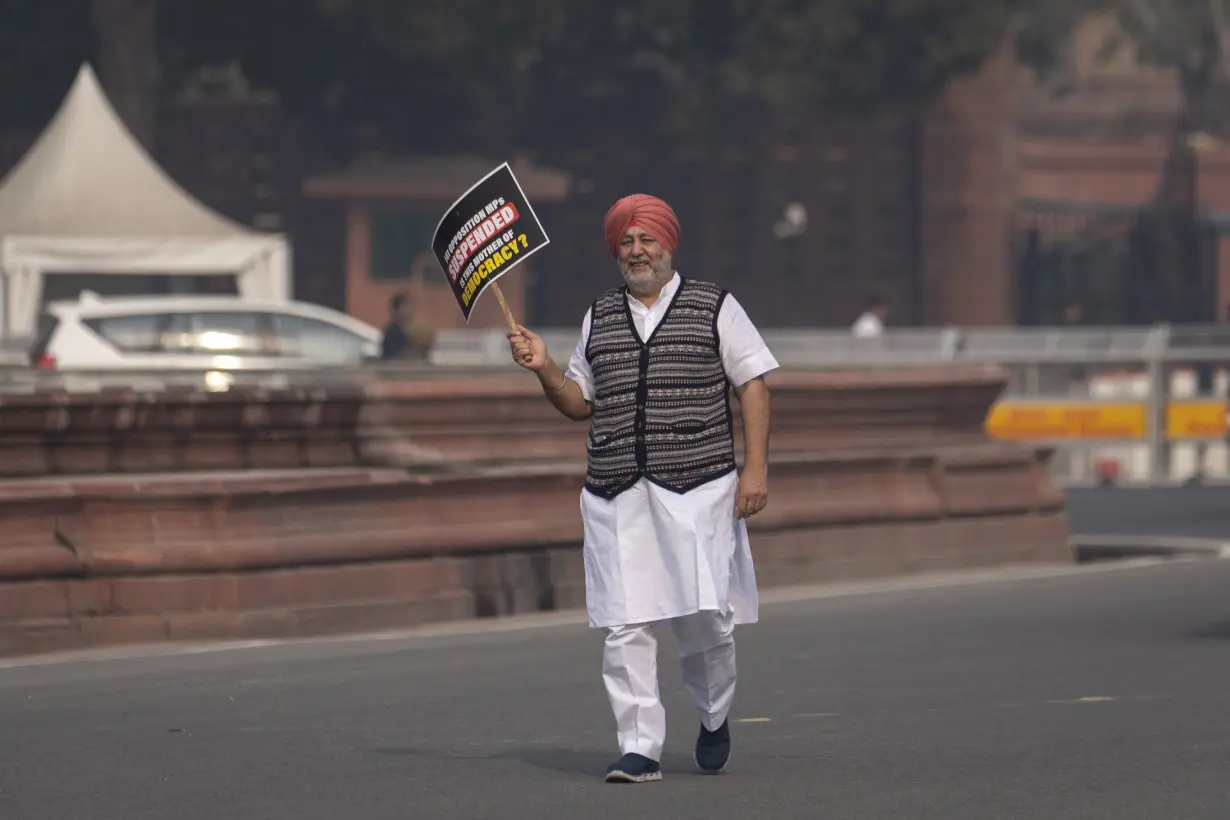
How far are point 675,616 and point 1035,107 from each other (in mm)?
66177

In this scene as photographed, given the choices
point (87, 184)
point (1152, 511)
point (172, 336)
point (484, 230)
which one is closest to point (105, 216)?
point (87, 184)

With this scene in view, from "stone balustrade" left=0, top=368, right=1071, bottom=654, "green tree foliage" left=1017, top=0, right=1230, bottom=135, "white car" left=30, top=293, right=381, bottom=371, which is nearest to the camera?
"stone balustrade" left=0, top=368, right=1071, bottom=654

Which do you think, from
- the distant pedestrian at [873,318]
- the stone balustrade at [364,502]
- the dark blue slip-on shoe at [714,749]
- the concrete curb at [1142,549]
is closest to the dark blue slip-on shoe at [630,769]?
the dark blue slip-on shoe at [714,749]

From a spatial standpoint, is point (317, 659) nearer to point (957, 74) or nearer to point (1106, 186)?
point (957, 74)

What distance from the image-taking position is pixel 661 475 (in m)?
8.00

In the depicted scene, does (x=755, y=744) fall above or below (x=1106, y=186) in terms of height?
below

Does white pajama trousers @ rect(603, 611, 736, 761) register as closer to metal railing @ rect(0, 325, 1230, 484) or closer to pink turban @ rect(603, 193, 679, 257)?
pink turban @ rect(603, 193, 679, 257)

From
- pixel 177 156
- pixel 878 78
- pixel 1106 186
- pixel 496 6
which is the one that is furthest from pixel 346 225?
pixel 1106 186

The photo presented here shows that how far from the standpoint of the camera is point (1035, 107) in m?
72.7

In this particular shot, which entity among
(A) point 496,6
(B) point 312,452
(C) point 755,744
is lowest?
(C) point 755,744

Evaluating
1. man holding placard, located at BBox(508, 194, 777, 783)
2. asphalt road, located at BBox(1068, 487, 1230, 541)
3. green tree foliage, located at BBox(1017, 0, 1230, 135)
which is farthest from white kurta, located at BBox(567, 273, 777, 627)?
green tree foliage, located at BBox(1017, 0, 1230, 135)

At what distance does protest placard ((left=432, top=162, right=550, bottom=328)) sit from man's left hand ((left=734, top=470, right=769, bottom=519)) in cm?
100

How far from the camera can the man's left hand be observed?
7.98 meters

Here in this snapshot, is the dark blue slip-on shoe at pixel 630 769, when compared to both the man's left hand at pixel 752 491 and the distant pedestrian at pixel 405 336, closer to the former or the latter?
the man's left hand at pixel 752 491
